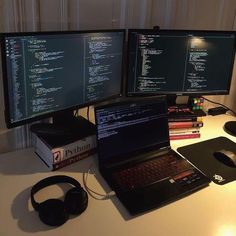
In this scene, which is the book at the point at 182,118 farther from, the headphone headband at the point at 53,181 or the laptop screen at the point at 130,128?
the headphone headband at the point at 53,181

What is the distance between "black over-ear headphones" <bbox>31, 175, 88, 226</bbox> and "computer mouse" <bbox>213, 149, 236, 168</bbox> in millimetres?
582

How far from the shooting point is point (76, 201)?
3.19 ft

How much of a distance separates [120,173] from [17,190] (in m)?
0.35

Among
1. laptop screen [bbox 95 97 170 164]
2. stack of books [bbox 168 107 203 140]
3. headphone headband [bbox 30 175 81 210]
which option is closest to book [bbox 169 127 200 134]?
stack of books [bbox 168 107 203 140]

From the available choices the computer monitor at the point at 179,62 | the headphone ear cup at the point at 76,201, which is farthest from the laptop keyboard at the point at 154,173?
the computer monitor at the point at 179,62

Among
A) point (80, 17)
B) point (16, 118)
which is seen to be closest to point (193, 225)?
point (16, 118)

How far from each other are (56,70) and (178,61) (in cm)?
58

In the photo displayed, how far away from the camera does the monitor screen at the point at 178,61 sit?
1.40 meters

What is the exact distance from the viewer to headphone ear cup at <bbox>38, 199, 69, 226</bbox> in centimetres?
91

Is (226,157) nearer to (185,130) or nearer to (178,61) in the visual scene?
(185,130)

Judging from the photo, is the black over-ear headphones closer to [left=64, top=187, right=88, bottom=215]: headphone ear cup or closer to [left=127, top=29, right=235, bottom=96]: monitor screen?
[left=64, top=187, right=88, bottom=215]: headphone ear cup

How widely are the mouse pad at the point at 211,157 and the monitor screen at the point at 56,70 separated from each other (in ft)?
1.40

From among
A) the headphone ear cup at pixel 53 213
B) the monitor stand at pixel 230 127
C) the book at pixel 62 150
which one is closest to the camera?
the headphone ear cup at pixel 53 213

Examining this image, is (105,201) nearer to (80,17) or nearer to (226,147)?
(226,147)
